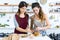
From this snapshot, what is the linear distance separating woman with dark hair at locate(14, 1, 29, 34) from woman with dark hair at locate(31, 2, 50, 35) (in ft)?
0.17

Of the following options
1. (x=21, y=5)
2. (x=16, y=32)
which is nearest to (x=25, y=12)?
(x=21, y=5)

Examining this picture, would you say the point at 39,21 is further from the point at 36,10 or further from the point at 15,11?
the point at 15,11

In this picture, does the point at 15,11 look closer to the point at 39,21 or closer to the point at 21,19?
the point at 21,19

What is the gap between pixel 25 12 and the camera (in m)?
1.72

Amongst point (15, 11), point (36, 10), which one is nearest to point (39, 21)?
point (36, 10)

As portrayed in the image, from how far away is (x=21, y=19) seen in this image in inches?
67.5

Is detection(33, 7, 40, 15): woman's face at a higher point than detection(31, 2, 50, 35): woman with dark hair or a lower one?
higher

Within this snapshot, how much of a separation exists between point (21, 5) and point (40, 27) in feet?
0.72

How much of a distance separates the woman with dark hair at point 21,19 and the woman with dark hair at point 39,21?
5 centimetres

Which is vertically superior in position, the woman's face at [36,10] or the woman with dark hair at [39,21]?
the woman's face at [36,10]

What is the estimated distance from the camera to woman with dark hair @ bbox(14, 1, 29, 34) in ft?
5.61

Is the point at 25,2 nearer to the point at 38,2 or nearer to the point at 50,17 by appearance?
the point at 38,2

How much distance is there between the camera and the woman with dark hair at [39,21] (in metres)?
1.71

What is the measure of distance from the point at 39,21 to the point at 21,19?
137 mm
